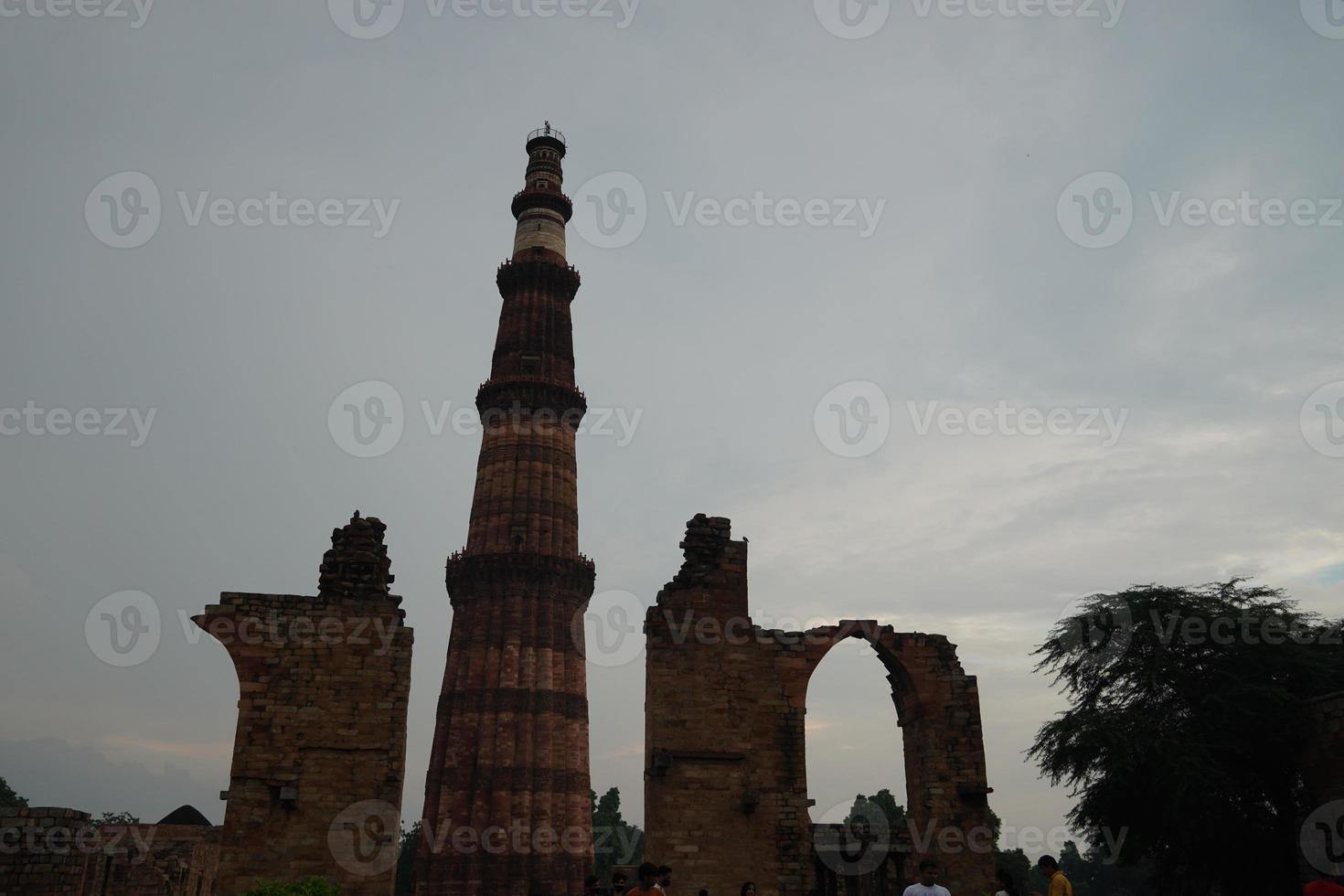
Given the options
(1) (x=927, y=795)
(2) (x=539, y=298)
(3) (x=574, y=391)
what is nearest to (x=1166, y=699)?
(1) (x=927, y=795)

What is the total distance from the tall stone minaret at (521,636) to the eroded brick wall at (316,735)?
13760 mm

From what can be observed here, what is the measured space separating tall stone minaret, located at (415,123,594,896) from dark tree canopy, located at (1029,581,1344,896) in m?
13.8

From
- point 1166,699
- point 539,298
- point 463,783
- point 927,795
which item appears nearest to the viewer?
point 927,795

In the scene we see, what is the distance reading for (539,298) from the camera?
109 feet

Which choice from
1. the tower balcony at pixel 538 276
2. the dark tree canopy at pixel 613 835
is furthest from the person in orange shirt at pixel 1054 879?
the dark tree canopy at pixel 613 835

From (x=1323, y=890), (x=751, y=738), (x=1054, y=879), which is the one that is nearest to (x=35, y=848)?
(x=751, y=738)

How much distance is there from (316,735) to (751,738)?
6.76 meters

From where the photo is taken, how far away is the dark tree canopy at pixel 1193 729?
1848 cm

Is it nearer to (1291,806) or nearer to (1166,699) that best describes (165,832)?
(1166,699)

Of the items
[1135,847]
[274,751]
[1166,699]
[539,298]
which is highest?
[539,298]

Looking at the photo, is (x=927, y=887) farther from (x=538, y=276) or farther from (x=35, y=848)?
(x=538, y=276)

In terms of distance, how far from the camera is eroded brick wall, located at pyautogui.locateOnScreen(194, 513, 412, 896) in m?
13.5

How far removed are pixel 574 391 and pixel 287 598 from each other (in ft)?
60.3

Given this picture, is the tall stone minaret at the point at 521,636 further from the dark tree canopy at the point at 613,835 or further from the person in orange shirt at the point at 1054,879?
the dark tree canopy at the point at 613,835
